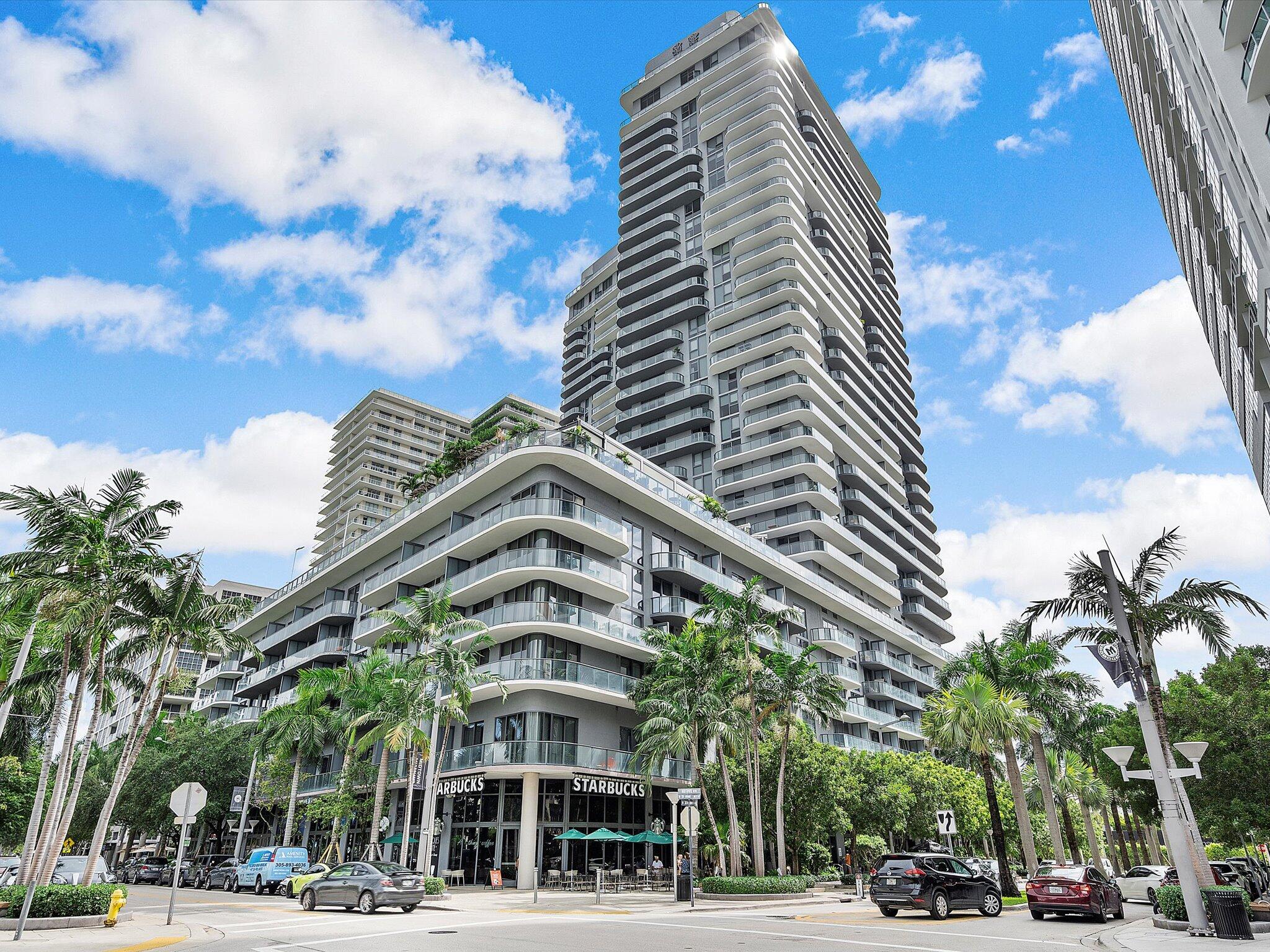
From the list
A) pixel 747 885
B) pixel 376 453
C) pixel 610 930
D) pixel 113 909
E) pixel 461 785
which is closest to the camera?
pixel 610 930

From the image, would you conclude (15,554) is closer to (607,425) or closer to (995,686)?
(995,686)

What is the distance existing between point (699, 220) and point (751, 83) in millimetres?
15411

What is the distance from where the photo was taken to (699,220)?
8762 centimetres

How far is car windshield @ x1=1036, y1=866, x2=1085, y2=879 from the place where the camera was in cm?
2244

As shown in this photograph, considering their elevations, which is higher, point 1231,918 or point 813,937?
point 1231,918

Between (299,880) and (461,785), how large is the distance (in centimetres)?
788

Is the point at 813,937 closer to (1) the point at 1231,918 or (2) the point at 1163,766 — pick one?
(1) the point at 1231,918

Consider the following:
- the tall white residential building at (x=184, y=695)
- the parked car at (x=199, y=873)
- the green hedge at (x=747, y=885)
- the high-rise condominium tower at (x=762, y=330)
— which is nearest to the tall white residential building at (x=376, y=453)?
the tall white residential building at (x=184, y=695)

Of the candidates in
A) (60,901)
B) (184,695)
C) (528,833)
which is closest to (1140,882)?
(528,833)

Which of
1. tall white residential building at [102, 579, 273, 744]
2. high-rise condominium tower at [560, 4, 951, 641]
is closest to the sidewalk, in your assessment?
high-rise condominium tower at [560, 4, 951, 641]

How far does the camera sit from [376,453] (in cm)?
12512

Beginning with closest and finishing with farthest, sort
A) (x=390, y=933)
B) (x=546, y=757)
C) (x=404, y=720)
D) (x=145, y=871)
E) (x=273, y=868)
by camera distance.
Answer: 1. (x=390, y=933)
2. (x=404, y=720)
3. (x=273, y=868)
4. (x=546, y=757)
5. (x=145, y=871)

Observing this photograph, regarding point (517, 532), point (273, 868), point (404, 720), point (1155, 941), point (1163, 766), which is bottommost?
point (1155, 941)

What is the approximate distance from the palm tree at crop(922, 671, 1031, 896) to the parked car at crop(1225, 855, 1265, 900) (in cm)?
728
